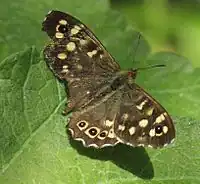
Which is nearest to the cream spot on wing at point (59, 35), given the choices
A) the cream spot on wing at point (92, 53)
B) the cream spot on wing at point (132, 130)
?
the cream spot on wing at point (92, 53)

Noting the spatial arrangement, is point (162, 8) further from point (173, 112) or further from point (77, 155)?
point (77, 155)

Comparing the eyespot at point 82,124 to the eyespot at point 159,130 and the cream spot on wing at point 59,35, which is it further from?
the cream spot on wing at point 59,35

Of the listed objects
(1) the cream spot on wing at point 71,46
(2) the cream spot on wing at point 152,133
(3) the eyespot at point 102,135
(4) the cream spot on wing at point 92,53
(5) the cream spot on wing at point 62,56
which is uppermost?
(1) the cream spot on wing at point 71,46

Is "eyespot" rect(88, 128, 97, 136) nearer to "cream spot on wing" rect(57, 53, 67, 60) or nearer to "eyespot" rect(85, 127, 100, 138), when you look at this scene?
"eyespot" rect(85, 127, 100, 138)

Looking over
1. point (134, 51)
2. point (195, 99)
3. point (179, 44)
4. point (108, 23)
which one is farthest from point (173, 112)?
point (179, 44)

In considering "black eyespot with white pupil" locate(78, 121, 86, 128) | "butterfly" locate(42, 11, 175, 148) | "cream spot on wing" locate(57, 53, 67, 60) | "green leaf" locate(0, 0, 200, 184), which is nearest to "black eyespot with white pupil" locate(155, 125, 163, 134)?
"butterfly" locate(42, 11, 175, 148)

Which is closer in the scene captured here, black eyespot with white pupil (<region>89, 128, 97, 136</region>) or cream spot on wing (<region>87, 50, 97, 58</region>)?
black eyespot with white pupil (<region>89, 128, 97, 136</region>)

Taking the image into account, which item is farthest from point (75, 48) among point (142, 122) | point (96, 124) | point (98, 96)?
point (142, 122)

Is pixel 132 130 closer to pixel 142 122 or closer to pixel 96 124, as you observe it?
pixel 142 122

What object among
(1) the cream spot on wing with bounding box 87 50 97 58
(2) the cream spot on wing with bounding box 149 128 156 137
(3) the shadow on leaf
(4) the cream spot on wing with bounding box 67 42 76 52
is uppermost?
(4) the cream spot on wing with bounding box 67 42 76 52
